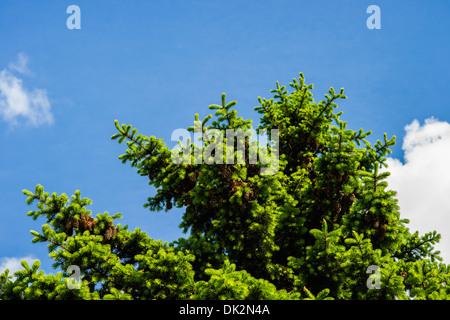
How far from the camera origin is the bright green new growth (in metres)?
6.39

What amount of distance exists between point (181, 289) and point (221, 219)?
1.92 metres

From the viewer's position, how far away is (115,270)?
23.9 ft

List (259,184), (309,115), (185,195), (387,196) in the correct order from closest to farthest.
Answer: (387,196), (259,184), (185,195), (309,115)

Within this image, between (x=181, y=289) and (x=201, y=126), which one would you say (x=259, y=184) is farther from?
(x=181, y=289)

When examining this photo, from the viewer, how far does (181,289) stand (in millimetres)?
6891

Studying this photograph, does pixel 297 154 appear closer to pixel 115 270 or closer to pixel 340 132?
pixel 340 132

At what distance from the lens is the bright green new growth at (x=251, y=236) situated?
6.39 metres

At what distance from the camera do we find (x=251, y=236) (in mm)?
8398

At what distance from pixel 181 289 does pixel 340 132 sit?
4.26 meters
